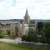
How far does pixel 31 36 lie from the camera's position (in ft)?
5.03

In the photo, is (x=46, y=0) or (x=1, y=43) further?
(x=1, y=43)

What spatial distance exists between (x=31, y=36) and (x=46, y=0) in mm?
415

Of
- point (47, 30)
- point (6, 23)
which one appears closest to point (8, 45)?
point (6, 23)

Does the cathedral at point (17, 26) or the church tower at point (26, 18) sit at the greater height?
the church tower at point (26, 18)

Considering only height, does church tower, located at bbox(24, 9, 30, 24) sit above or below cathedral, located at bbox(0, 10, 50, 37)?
above

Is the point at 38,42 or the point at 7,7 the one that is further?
the point at 7,7

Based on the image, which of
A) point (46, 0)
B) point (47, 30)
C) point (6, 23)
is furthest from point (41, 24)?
point (6, 23)

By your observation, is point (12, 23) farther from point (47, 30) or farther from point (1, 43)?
point (47, 30)

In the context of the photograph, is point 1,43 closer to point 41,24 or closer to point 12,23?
point 12,23

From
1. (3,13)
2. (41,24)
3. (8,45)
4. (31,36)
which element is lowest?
(8,45)

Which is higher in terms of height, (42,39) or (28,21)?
(28,21)

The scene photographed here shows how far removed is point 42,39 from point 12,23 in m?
0.38

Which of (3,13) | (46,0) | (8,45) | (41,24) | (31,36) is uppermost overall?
(46,0)

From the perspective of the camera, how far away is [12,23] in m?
1.61
